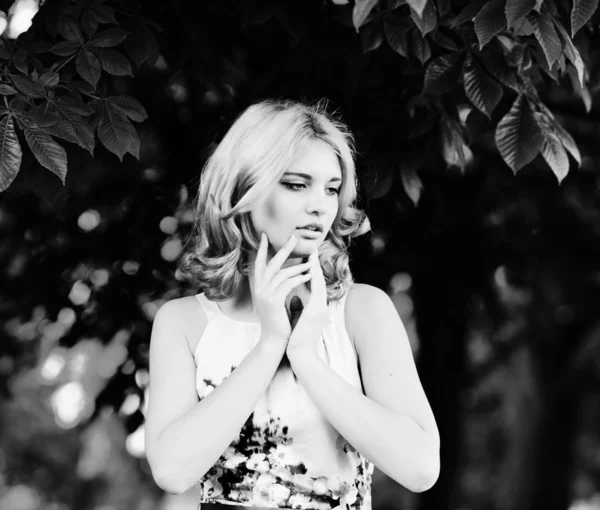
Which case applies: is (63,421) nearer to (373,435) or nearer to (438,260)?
(438,260)

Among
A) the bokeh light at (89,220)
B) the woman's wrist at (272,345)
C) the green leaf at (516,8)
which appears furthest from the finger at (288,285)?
the bokeh light at (89,220)

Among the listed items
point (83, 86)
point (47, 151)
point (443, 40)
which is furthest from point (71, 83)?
point (443, 40)

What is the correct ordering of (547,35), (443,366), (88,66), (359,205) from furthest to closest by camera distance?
(443,366), (359,205), (88,66), (547,35)

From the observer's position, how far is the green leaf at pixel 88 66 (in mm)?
2898

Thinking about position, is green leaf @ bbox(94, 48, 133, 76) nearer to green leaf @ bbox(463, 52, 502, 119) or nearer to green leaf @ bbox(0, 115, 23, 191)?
green leaf @ bbox(0, 115, 23, 191)

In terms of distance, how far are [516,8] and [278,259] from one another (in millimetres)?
976

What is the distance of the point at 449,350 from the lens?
538cm

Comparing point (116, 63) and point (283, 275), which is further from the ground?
point (116, 63)

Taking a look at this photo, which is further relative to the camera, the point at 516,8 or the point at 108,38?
Result: the point at 108,38

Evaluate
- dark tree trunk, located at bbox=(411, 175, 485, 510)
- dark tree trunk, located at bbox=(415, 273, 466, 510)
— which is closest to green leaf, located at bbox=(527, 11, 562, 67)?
dark tree trunk, located at bbox=(411, 175, 485, 510)

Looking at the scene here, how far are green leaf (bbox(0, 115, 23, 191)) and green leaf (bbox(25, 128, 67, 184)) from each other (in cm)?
6

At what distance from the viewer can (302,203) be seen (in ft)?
8.40

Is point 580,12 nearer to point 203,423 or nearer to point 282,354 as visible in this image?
point 282,354

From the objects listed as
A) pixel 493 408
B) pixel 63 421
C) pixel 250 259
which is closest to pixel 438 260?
pixel 250 259
